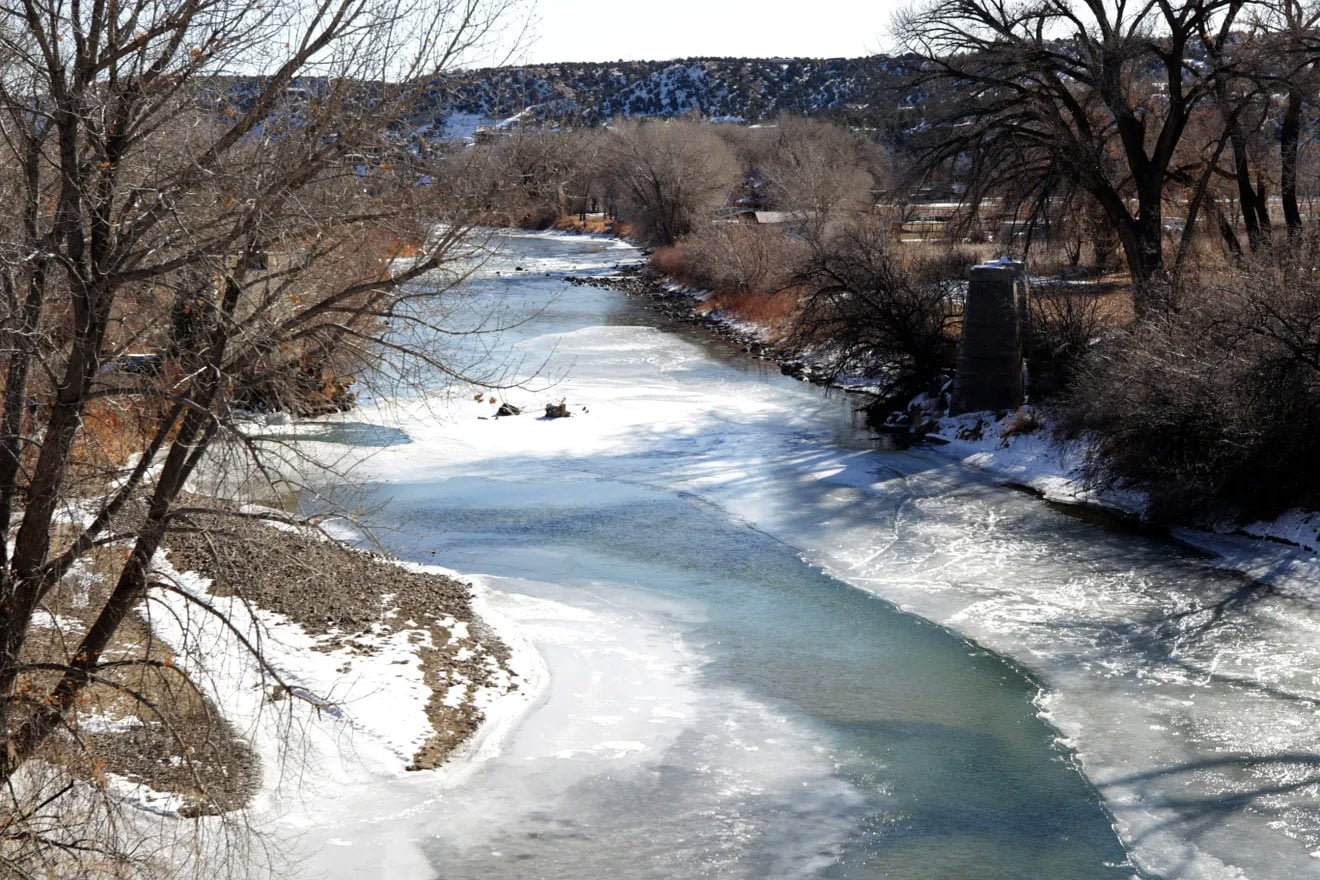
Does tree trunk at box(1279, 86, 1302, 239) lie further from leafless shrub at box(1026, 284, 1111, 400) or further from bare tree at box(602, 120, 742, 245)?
bare tree at box(602, 120, 742, 245)

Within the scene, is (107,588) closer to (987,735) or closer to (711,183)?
(987,735)

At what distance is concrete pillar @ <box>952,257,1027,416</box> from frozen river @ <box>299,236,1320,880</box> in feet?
7.83

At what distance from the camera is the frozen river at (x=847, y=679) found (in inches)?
324

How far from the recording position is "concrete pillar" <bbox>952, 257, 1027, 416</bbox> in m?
21.6

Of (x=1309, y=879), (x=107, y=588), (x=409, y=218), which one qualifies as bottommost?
(x=1309, y=879)

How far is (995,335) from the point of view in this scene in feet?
71.2

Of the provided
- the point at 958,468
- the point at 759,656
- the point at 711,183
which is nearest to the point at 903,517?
the point at 958,468

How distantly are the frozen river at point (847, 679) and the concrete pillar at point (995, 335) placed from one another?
2.39m

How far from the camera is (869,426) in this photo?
23.1m

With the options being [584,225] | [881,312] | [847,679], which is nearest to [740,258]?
[881,312]

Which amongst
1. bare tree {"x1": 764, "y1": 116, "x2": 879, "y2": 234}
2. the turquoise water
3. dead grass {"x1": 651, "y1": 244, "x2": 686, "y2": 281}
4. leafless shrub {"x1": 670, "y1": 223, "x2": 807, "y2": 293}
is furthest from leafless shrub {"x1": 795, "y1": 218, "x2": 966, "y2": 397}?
dead grass {"x1": 651, "y1": 244, "x2": 686, "y2": 281}

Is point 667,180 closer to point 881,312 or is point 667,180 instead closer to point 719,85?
point 881,312

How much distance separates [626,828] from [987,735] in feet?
10.4

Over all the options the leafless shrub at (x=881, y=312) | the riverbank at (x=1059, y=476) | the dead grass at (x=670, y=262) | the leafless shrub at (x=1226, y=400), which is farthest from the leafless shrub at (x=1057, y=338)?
the dead grass at (x=670, y=262)
